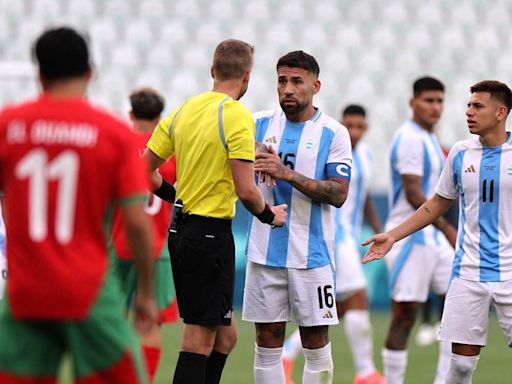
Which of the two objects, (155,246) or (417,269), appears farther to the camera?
(417,269)

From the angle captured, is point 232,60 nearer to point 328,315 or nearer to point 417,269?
point 328,315

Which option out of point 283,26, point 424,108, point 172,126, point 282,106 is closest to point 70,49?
point 172,126

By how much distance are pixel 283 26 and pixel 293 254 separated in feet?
42.8

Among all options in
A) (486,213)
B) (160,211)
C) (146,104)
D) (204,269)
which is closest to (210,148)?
(204,269)

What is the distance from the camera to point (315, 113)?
7.57 m

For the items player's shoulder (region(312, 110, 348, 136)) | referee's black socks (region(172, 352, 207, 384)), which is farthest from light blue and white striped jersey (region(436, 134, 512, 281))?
referee's black socks (region(172, 352, 207, 384))

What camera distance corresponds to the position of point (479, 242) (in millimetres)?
7281

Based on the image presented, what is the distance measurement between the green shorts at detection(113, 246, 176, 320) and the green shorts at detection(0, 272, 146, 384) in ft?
10.3

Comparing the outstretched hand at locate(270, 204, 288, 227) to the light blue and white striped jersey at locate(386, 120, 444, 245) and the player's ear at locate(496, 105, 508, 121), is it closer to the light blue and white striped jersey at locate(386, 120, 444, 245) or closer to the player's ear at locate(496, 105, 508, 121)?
the player's ear at locate(496, 105, 508, 121)

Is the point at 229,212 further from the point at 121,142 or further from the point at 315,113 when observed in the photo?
the point at 121,142

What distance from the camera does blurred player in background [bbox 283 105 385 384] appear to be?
1009cm

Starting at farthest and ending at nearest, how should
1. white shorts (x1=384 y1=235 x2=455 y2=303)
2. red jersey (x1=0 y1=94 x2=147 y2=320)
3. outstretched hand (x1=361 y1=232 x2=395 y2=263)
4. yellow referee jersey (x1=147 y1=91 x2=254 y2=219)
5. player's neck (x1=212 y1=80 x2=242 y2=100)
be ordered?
white shorts (x1=384 y1=235 x2=455 y2=303)
outstretched hand (x1=361 y1=232 x2=395 y2=263)
player's neck (x1=212 y1=80 x2=242 y2=100)
yellow referee jersey (x1=147 y1=91 x2=254 y2=219)
red jersey (x1=0 y1=94 x2=147 y2=320)

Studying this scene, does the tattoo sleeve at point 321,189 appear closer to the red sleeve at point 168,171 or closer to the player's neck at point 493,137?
the player's neck at point 493,137

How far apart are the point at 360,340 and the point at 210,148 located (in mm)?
4022
